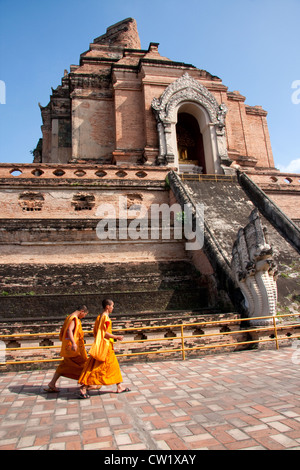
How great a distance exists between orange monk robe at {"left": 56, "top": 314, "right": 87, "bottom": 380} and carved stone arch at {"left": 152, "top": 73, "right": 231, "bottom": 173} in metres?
13.2

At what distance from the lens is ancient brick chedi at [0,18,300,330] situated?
323 inches

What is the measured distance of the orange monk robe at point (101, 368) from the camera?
13.4 ft

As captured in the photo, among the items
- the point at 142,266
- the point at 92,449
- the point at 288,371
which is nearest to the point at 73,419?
the point at 92,449

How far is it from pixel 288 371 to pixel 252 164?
17.0 meters

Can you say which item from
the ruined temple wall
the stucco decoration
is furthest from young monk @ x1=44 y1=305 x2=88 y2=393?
the ruined temple wall

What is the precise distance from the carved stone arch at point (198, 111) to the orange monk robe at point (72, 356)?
13187mm

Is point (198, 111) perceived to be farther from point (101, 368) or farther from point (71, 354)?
point (101, 368)

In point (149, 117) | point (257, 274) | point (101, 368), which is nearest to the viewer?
point (101, 368)

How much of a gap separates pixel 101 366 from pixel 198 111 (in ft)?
57.0

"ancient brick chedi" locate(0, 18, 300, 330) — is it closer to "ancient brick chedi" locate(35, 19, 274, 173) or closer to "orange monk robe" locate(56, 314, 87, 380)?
"ancient brick chedi" locate(35, 19, 274, 173)

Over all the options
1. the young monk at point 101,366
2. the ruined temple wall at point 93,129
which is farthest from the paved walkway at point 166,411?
the ruined temple wall at point 93,129

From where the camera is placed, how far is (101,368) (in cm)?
416

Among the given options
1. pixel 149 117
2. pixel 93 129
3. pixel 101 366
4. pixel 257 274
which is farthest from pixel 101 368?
pixel 93 129

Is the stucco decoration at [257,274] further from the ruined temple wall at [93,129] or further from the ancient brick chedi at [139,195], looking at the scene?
the ruined temple wall at [93,129]
